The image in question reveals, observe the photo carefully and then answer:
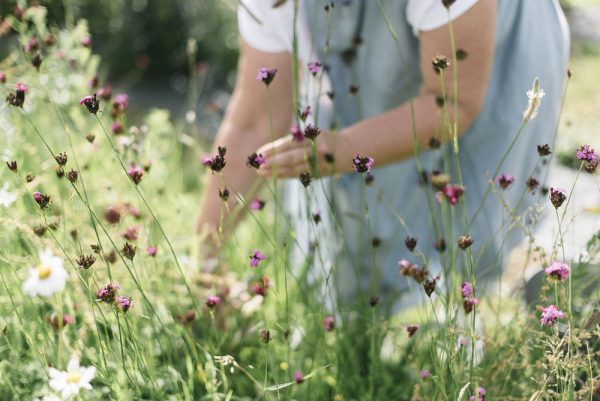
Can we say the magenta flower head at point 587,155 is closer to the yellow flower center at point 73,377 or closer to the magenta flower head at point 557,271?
the magenta flower head at point 557,271

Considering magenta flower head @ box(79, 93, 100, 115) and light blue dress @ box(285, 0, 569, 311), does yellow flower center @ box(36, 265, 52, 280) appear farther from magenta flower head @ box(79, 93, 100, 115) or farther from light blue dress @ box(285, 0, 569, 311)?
light blue dress @ box(285, 0, 569, 311)

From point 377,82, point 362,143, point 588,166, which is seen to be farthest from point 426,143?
point 588,166

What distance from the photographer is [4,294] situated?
118 centimetres

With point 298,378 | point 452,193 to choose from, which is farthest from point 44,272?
point 452,193

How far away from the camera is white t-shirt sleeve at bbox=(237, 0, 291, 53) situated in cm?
138

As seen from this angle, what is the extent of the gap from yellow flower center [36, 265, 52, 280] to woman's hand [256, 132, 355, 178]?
0.36 m

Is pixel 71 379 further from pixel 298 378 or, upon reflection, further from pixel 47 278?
pixel 298 378

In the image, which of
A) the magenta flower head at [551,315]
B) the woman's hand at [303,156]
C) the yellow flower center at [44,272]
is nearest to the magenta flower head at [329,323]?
the woman's hand at [303,156]

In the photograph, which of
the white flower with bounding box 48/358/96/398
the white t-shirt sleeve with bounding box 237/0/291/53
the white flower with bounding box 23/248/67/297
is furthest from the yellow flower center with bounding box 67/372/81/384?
the white t-shirt sleeve with bounding box 237/0/291/53

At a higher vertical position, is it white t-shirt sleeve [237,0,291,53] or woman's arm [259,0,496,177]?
white t-shirt sleeve [237,0,291,53]

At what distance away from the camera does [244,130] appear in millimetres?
1509

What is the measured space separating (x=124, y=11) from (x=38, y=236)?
127 inches

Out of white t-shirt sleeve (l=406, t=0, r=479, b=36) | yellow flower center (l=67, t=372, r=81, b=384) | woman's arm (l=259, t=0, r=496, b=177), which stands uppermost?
white t-shirt sleeve (l=406, t=0, r=479, b=36)

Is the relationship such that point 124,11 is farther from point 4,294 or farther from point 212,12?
point 4,294
